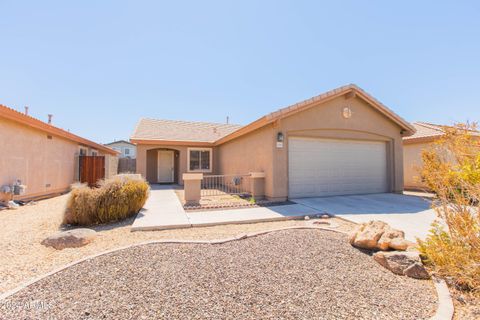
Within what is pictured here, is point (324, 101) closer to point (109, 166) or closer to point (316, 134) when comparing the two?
point (316, 134)

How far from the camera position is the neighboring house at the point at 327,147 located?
28.0 feet

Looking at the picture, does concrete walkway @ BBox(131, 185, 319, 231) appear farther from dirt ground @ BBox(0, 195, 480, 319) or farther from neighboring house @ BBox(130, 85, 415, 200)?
neighboring house @ BBox(130, 85, 415, 200)

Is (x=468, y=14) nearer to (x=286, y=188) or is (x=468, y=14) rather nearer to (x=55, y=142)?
(x=286, y=188)

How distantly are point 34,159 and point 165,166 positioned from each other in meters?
8.71

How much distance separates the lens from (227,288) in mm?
2723

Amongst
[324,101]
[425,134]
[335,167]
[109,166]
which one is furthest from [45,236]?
[425,134]

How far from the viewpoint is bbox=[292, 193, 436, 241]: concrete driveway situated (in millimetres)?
5344

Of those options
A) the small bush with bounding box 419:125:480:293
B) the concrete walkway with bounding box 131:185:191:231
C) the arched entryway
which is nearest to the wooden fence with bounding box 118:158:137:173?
the arched entryway

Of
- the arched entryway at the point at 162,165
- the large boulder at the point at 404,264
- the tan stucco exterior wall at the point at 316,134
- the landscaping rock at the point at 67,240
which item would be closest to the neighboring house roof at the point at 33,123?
the arched entryway at the point at 162,165

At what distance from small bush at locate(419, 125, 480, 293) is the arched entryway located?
16.0 metres

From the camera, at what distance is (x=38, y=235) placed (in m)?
4.98

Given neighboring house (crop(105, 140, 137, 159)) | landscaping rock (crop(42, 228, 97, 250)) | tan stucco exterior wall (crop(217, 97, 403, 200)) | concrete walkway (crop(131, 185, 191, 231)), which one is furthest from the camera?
neighboring house (crop(105, 140, 137, 159))

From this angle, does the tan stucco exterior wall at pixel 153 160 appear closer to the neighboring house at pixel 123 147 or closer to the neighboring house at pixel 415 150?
the neighboring house at pixel 415 150

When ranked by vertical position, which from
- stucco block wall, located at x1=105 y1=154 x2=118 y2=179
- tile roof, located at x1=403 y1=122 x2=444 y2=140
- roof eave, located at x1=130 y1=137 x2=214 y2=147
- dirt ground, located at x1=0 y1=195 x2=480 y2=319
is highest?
tile roof, located at x1=403 y1=122 x2=444 y2=140
